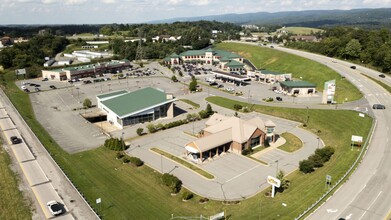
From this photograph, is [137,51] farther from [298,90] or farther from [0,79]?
[298,90]

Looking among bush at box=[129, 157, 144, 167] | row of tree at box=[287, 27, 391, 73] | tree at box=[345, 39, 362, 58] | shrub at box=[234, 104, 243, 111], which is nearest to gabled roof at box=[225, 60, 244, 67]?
row of tree at box=[287, 27, 391, 73]

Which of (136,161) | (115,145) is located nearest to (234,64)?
(115,145)

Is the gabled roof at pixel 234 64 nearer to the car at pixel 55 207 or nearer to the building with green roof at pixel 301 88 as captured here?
the building with green roof at pixel 301 88

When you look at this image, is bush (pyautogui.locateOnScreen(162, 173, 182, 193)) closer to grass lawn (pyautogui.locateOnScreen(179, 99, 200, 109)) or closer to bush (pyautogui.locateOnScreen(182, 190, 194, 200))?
bush (pyautogui.locateOnScreen(182, 190, 194, 200))

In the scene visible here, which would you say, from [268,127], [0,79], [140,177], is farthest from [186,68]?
[140,177]

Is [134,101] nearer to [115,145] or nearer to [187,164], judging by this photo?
[115,145]

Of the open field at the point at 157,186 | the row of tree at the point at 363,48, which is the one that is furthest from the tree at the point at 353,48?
the open field at the point at 157,186
